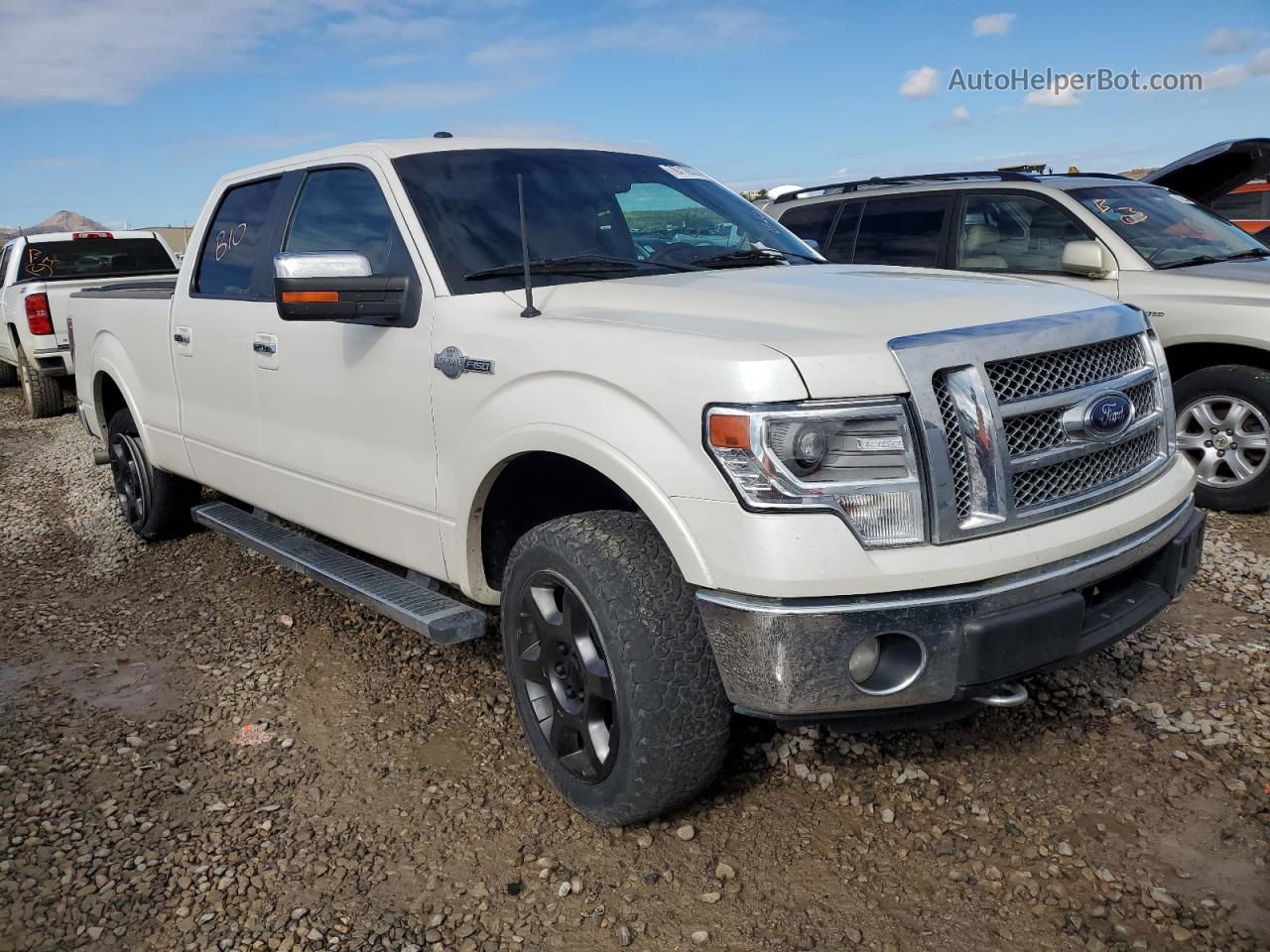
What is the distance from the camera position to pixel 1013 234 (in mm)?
6496

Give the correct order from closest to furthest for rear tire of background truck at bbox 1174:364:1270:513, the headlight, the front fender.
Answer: the headlight < the front fender < rear tire of background truck at bbox 1174:364:1270:513

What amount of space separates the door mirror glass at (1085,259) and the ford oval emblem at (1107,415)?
348 centimetres

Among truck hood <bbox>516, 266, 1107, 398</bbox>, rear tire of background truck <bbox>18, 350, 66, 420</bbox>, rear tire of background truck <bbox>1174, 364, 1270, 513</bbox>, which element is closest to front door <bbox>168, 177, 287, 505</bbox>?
truck hood <bbox>516, 266, 1107, 398</bbox>

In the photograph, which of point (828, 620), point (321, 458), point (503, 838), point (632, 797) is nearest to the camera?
point (828, 620)

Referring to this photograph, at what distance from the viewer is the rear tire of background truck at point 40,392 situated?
36.0 ft

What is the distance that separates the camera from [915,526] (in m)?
2.33

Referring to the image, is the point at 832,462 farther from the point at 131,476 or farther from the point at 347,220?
the point at 131,476

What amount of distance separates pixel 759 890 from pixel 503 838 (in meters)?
0.74

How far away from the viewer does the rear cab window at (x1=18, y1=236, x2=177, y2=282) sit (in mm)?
11212

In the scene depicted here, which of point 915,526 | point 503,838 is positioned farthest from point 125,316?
point 915,526

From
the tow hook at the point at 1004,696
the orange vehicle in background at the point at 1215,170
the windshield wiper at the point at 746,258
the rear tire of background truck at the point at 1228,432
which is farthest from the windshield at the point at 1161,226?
the tow hook at the point at 1004,696

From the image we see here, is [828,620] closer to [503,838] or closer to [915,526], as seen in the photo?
[915,526]

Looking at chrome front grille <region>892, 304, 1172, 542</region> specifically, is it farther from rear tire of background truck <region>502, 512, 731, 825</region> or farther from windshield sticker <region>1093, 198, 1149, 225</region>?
windshield sticker <region>1093, 198, 1149, 225</region>

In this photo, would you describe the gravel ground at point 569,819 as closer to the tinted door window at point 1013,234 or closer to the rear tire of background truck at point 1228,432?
the rear tire of background truck at point 1228,432
